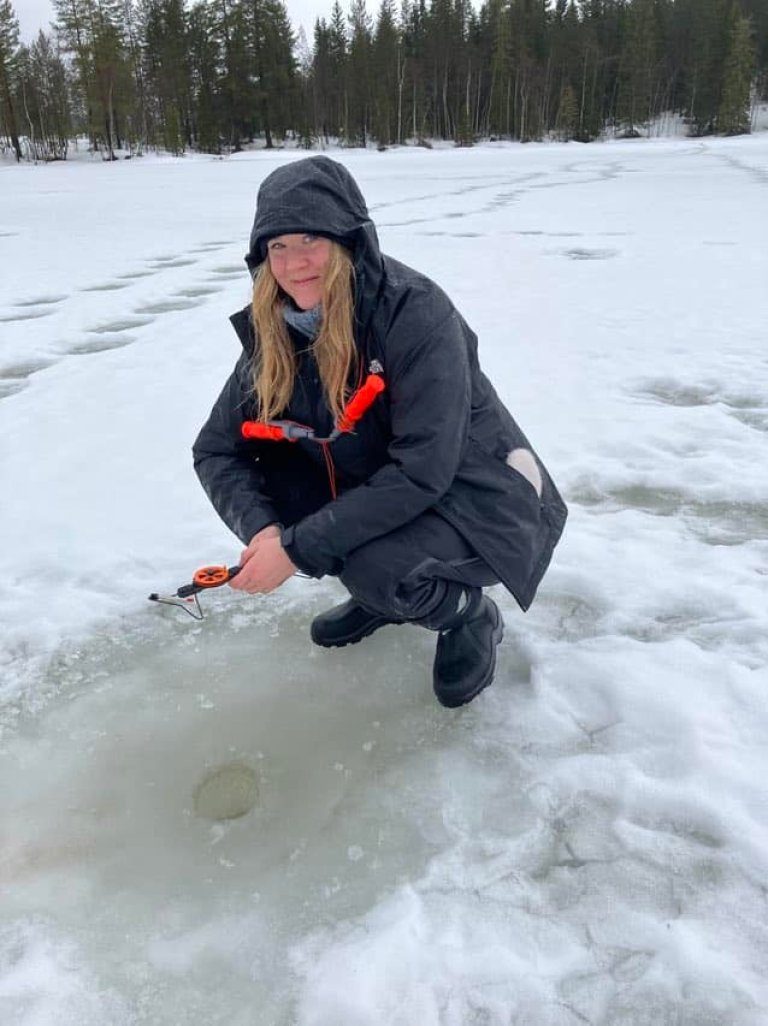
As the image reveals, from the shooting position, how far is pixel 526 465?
175 cm

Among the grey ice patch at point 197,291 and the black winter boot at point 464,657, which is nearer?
the black winter boot at point 464,657

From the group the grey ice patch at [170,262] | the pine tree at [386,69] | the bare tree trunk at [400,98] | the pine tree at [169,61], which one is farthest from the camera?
the bare tree trunk at [400,98]

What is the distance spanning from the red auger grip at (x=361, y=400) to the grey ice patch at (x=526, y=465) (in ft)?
1.14

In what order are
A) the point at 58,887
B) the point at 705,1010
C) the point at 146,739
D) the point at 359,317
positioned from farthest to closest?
the point at 146,739 → the point at 359,317 → the point at 58,887 → the point at 705,1010

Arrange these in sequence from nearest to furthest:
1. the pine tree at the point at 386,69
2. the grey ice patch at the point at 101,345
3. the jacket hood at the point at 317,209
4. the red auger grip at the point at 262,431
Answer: the jacket hood at the point at 317,209 → the red auger grip at the point at 262,431 → the grey ice patch at the point at 101,345 → the pine tree at the point at 386,69

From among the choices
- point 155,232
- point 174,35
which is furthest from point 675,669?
point 174,35

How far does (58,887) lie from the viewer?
1396 millimetres

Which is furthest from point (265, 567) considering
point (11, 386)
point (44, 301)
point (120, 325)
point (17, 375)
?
point (44, 301)

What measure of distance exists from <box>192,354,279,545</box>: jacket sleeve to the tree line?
41.7m

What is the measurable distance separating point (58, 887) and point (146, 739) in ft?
1.31

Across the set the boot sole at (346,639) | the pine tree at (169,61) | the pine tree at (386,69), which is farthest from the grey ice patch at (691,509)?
the pine tree at (386,69)

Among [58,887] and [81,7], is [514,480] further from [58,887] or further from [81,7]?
[81,7]

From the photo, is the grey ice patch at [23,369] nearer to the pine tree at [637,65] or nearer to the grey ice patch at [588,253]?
the grey ice patch at [588,253]

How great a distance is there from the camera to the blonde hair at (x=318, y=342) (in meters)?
1.59
